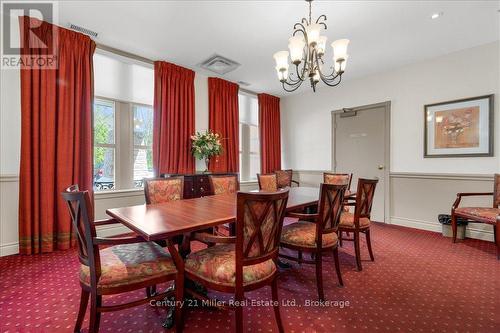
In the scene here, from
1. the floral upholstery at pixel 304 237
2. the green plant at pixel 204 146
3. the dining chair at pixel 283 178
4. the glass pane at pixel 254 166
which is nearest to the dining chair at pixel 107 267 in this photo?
the floral upholstery at pixel 304 237

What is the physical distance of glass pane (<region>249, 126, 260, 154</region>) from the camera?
18.4 ft

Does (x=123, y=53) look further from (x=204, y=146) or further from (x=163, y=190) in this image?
(x=163, y=190)

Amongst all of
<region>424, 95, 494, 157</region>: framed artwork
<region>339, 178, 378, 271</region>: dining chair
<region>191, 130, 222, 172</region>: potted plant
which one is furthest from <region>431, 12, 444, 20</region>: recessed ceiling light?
<region>191, 130, 222, 172</region>: potted plant

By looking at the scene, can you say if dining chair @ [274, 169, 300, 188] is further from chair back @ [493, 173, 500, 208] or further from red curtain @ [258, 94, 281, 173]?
chair back @ [493, 173, 500, 208]

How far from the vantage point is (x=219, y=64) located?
12.9ft

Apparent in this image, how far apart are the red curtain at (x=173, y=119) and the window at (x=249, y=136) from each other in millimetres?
1488

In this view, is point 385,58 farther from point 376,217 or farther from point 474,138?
point 376,217

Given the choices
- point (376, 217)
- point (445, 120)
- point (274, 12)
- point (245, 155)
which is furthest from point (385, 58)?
point (245, 155)

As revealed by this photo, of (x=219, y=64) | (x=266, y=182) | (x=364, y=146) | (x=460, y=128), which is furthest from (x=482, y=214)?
(x=219, y=64)

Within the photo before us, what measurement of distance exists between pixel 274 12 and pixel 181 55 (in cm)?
169

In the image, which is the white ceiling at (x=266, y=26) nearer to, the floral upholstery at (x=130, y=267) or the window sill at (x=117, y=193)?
the window sill at (x=117, y=193)

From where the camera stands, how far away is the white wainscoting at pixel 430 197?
3.42m

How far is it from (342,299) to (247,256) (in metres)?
1.11

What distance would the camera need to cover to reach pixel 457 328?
1587mm
